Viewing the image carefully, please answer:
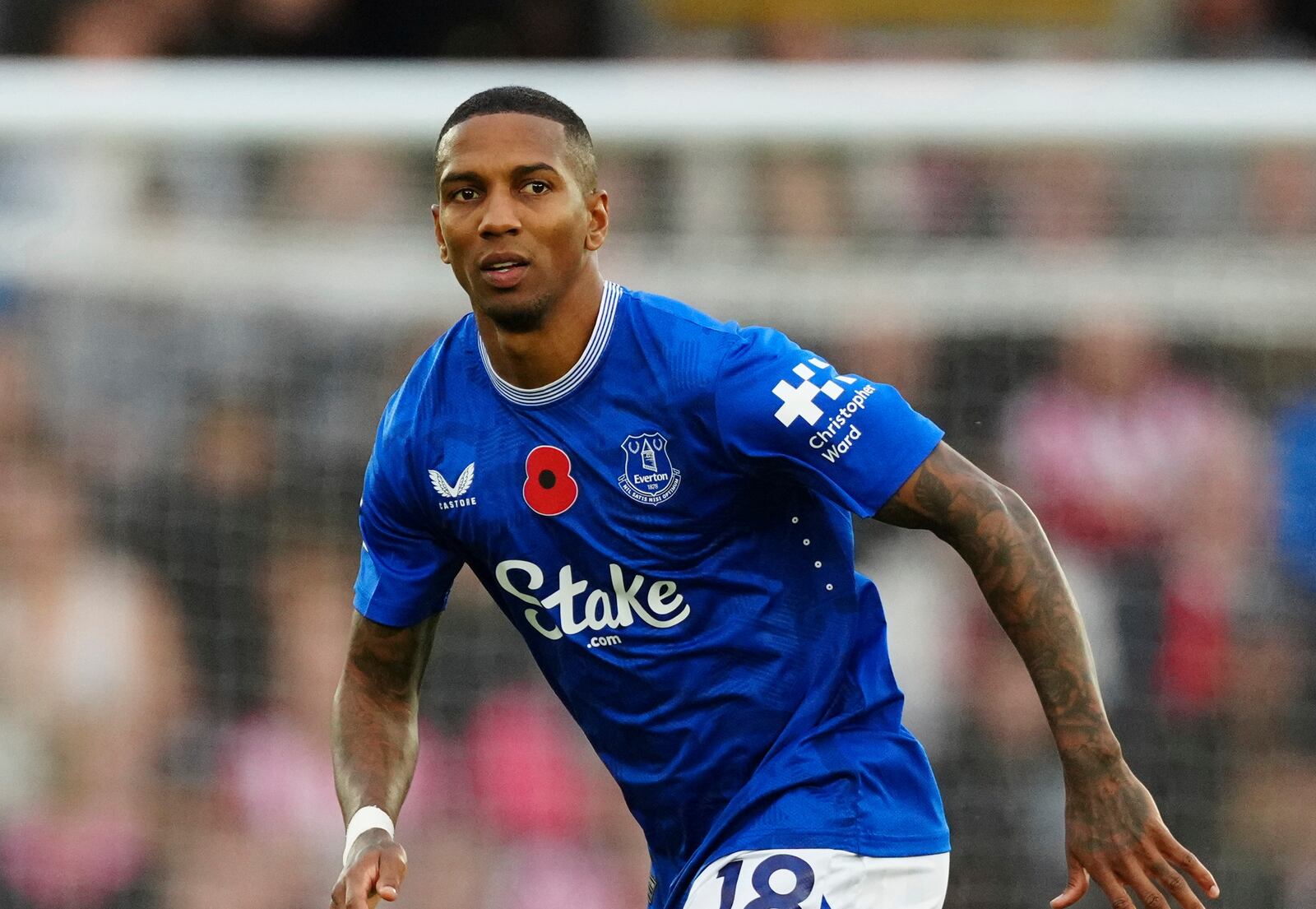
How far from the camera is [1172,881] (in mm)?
3641

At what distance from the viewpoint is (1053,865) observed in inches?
291

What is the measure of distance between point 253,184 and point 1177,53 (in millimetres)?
4551

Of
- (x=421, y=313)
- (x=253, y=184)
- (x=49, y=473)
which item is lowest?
(x=49, y=473)

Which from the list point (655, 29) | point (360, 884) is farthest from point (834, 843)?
point (655, 29)

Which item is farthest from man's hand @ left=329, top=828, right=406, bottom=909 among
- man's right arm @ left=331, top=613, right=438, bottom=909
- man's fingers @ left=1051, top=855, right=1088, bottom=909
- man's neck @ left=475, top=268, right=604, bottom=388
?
man's fingers @ left=1051, top=855, right=1088, bottom=909

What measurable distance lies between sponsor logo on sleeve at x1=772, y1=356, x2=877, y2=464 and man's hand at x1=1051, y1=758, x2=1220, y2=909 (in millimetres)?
730

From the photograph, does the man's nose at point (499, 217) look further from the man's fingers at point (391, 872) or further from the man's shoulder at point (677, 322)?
the man's fingers at point (391, 872)

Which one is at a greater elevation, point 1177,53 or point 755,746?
point 1177,53

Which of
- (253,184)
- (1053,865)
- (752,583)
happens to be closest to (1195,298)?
(1053,865)

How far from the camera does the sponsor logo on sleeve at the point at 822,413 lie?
12.4 feet

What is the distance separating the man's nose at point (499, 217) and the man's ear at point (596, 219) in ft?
0.73

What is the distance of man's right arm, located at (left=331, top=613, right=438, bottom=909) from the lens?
4.21 m

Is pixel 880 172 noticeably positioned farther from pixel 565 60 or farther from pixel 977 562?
pixel 977 562

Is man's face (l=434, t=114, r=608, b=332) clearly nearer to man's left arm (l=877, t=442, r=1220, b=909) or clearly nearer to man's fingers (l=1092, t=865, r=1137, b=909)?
man's left arm (l=877, t=442, r=1220, b=909)
